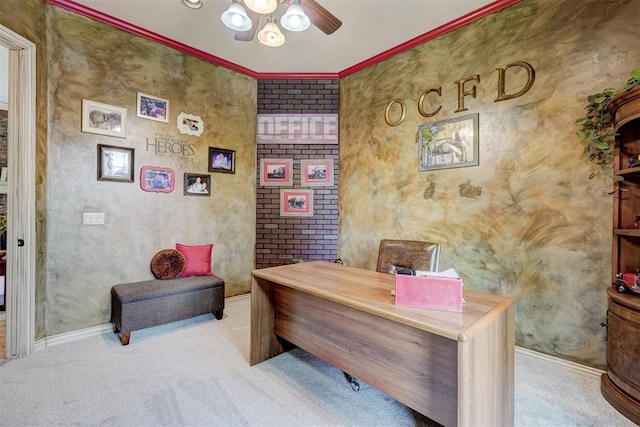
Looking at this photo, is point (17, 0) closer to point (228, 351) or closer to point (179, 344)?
point (179, 344)

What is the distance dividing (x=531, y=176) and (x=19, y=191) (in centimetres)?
410

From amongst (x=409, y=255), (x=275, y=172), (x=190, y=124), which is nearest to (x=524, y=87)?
(x=409, y=255)

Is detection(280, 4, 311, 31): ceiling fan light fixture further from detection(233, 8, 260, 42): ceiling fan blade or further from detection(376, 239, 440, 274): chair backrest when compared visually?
detection(376, 239, 440, 274): chair backrest

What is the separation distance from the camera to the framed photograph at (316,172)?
3781mm

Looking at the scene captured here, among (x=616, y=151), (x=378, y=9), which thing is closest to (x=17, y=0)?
(x=378, y=9)

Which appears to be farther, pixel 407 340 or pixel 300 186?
pixel 300 186

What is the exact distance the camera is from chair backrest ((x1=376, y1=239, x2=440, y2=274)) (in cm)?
212

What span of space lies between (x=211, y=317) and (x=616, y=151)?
3.74 meters

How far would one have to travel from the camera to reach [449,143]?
2.75 m

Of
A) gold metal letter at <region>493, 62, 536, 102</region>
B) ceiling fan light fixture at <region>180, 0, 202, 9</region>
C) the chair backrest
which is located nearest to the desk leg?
the chair backrest

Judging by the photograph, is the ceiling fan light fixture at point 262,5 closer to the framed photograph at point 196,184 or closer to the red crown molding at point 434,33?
the red crown molding at point 434,33

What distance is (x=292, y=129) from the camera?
377 cm

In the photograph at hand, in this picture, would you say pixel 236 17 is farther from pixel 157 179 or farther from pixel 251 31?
pixel 157 179

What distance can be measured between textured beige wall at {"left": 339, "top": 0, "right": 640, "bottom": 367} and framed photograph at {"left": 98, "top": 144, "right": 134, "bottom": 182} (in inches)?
113
